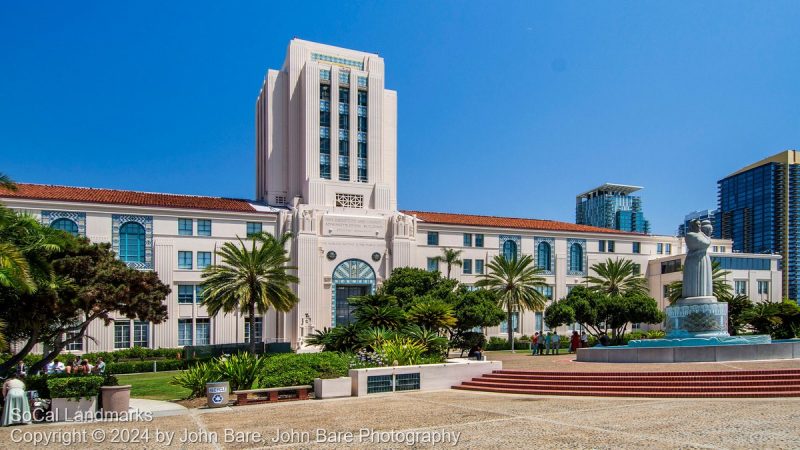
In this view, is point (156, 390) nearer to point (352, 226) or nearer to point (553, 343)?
point (553, 343)

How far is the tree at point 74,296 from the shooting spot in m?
21.7

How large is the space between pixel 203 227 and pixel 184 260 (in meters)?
2.99

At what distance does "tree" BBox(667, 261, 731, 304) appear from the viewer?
52.2 m

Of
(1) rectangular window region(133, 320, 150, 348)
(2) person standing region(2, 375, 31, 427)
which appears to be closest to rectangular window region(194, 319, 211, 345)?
(1) rectangular window region(133, 320, 150, 348)

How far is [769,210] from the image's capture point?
10838cm

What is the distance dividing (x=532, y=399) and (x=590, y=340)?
3071 cm

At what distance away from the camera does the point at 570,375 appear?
22688 millimetres

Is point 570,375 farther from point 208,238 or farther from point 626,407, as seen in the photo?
point 208,238

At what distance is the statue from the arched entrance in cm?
2741

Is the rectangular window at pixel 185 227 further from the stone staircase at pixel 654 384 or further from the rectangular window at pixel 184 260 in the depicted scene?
the stone staircase at pixel 654 384

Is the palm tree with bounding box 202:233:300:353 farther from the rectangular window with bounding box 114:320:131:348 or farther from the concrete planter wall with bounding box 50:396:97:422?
the concrete planter wall with bounding box 50:396:97:422

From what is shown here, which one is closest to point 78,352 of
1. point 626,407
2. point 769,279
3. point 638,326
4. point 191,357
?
point 191,357

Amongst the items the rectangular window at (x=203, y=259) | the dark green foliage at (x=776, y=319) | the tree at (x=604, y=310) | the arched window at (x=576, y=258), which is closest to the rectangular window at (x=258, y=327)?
the rectangular window at (x=203, y=259)

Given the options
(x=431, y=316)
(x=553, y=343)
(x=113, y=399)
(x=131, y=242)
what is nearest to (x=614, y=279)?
(x=553, y=343)
